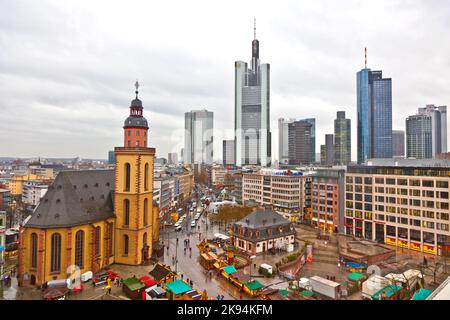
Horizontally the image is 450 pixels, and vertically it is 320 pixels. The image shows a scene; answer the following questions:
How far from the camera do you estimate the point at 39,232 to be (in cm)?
3144

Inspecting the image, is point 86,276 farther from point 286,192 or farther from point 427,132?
point 427,132

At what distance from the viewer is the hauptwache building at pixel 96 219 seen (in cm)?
3170

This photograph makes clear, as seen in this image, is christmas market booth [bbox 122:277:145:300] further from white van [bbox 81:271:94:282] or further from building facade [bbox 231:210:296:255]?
building facade [bbox 231:210:296:255]

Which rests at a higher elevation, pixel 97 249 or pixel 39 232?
pixel 39 232

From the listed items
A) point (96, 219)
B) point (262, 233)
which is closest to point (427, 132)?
point (262, 233)

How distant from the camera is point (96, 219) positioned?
35.8 meters

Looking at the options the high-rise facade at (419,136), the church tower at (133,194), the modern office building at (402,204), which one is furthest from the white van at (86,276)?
the high-rise facade at (419,136)

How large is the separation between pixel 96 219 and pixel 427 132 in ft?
564

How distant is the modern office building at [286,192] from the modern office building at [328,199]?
505 centimetres

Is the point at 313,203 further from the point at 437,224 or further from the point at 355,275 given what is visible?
the point at 355,275

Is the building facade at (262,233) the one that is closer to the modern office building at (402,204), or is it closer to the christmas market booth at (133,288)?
the modern office building at (402,204)
